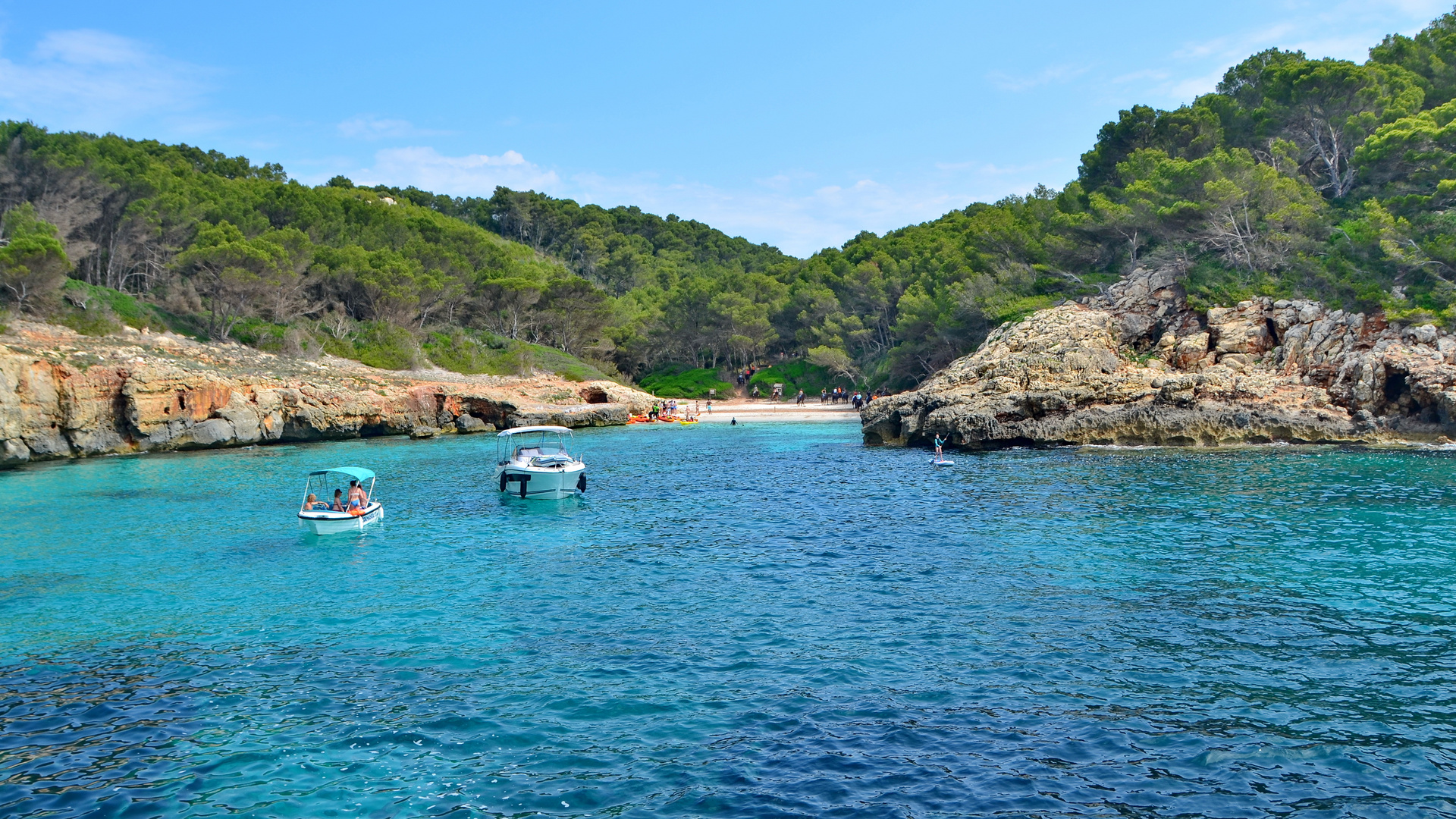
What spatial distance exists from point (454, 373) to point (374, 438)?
536 inches

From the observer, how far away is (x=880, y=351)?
7900 cm

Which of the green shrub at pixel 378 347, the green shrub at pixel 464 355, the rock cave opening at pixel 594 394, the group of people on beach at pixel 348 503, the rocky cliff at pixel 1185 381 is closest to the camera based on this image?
the group of people on beach at pixel 348 503

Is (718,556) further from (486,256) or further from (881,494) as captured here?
(486,256)

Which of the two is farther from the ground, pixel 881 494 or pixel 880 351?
pixel 880 351

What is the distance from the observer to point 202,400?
4338 cm

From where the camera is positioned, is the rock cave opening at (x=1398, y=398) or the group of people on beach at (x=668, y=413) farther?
the group of people on beach at (x=668, y=413)

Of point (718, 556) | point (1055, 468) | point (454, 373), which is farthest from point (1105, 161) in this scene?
point (718, 556)

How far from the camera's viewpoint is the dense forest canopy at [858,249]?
4197 centimetres

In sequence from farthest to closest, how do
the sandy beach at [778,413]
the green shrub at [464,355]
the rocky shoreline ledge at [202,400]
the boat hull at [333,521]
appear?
the green shrub at [464,355], the sandy beach at [778,413], the rocky shoreline ledge at [202,400], the boat hull at [333,521]

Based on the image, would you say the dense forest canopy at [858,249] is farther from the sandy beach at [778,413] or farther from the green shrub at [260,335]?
the sandy beach at [778,413]

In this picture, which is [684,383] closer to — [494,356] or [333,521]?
[494,356]

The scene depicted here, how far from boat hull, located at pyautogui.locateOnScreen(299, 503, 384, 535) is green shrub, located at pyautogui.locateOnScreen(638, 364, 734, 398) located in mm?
58011

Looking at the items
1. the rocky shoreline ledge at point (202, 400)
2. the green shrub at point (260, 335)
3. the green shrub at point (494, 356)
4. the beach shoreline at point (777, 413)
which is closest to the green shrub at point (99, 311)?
the rocky shoreline ledge at point (202, 400)

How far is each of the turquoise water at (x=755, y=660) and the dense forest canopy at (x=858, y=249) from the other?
1987 centimetres
